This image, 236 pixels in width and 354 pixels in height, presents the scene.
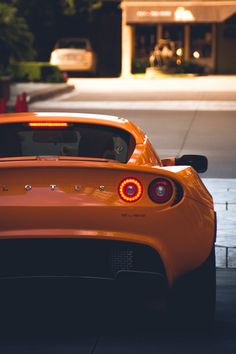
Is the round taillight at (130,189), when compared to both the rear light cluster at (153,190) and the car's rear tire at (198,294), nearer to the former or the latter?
the rear light cluster at (153,190)

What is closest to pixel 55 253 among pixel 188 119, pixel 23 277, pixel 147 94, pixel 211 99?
pixel 23 277

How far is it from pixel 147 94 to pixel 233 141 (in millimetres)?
14170

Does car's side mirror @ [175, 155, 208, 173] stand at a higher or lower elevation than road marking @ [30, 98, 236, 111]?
higher

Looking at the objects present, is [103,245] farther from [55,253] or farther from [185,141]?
[185,141]

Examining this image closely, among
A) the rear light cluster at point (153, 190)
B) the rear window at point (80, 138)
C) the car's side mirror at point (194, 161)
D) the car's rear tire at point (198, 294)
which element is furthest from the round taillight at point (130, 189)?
the car's side mirror at point (194, 161)

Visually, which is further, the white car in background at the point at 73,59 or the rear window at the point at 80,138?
the white car in background at the point at 73,59

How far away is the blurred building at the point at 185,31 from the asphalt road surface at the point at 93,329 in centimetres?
4142

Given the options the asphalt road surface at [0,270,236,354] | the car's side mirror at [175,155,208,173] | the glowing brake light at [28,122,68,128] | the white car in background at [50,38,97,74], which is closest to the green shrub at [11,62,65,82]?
the white car in background at [50,38,97,74]

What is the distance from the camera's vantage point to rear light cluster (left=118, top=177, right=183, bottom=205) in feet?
20.3

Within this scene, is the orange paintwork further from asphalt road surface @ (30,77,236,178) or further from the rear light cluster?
asphalt road surface @ (30,77,236,178)

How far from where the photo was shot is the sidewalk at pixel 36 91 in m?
29.5

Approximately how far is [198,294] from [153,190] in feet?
2.16

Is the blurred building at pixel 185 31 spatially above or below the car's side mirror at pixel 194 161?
below

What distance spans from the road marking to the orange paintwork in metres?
20.2
